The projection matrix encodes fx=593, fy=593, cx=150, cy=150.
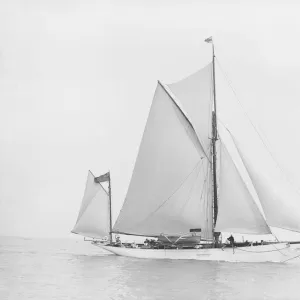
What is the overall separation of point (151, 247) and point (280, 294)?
60.4 ft

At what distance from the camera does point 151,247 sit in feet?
133

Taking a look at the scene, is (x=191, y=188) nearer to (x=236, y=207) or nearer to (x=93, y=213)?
(x=236, y=207)

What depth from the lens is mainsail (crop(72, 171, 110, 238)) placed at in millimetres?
52281

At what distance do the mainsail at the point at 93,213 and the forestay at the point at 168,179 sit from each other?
12884mm

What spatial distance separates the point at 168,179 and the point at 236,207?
16.0 feet

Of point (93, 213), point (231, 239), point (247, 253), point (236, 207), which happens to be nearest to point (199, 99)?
point (236, 207)

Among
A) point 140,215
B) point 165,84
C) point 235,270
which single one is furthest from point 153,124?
point 235,270

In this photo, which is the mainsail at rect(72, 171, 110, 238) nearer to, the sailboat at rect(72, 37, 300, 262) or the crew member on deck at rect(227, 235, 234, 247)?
the sailboat at rect(72, 37, 300, 262)

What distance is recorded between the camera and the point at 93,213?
52.4m

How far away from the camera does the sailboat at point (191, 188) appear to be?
37688 millimetres

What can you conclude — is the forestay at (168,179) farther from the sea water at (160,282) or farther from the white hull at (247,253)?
the sea water at (160,282)

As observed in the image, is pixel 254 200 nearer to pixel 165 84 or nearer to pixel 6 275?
pixel 165 84

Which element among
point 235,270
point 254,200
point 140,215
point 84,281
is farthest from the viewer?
point 140,215

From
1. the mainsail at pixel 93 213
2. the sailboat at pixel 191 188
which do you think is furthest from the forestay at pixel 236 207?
the mainsail at pixel 93 213
